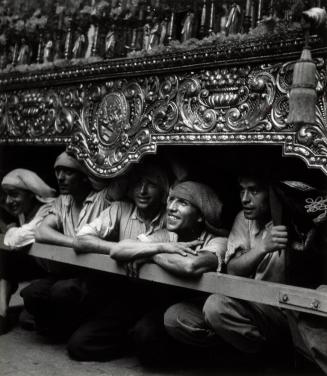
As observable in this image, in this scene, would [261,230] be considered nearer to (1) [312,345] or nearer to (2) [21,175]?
(1) [312,345]

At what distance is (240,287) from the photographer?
10.9 feet

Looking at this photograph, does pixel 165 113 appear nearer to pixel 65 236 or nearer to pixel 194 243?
pixel 194 243

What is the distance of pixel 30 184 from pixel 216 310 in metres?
2.26

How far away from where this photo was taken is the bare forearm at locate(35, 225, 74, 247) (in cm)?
428

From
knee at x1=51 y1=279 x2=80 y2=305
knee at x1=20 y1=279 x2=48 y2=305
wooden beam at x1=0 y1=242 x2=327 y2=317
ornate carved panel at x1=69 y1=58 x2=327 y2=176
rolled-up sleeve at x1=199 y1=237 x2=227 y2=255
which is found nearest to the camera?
wooden beam at x1=0 y1=242 x2=327 y2=317

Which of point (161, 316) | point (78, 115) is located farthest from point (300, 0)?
point (161, 316)

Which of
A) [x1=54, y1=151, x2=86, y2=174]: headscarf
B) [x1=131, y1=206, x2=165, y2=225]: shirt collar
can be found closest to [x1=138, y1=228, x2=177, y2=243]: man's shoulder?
[x1=131, y1=206, x2=165, y2=225]: shirt collar

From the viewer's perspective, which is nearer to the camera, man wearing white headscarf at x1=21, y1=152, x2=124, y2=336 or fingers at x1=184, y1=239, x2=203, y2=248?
fingers at x1=184, y1=239, x2=203, y2=248

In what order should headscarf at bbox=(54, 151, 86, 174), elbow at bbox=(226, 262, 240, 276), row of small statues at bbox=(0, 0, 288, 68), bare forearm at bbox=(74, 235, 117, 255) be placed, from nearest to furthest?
elbow at bbox=(226, 262, 240, 276)
row of small statues at bbox=(0, 0, 288, 68)
bare forearm at bbox=(74, 235, 117, 255)
headscarf at bbox=(54, 151, 86, 174)

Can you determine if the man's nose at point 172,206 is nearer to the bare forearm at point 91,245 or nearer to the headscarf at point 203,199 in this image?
the headscarf at point 203,199

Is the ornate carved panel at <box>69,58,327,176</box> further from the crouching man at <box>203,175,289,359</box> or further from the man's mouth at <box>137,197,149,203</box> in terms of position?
the crouching man at <box>203,175,289,359</box>

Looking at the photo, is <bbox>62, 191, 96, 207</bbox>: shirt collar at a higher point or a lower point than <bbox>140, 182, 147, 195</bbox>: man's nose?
lower

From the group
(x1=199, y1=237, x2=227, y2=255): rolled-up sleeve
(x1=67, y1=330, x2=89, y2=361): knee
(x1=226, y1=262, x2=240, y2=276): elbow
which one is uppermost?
(x1=199, y1=237, x2=227, y2=255): rolled-up sleeve

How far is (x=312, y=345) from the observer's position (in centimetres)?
310
